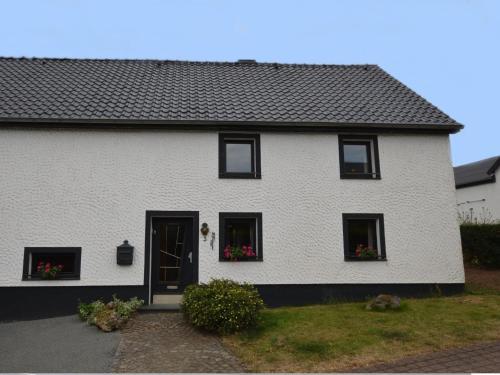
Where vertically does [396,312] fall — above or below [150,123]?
below

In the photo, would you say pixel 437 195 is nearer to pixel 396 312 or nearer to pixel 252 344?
pixel 396 312

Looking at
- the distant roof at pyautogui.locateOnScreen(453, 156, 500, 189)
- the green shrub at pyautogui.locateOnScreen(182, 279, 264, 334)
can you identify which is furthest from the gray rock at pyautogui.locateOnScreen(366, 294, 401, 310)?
the distant roof at pyautogui.locateOnScreen(453, 156, 500, 189)

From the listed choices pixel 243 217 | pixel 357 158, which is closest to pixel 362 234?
pixel 357 158

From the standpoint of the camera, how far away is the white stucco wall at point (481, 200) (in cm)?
2147

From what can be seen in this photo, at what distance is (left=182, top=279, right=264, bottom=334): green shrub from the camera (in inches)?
305

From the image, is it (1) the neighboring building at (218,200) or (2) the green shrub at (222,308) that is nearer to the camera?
(2) the green shrub at (222,308)

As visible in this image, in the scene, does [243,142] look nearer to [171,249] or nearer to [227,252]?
[227,252]

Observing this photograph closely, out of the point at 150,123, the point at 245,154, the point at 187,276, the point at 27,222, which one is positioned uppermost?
the point at 150,123

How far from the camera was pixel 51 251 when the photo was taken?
9.95 m

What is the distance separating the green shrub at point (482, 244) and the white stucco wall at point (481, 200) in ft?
25.7

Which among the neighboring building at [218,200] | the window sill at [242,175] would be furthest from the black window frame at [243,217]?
Answer: the window sill at [242,175]

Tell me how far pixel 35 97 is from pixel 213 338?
27.7ft

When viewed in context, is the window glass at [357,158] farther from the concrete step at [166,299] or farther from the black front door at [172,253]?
the concrete step at [166,299]

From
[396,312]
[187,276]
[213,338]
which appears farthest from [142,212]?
[396,312]
